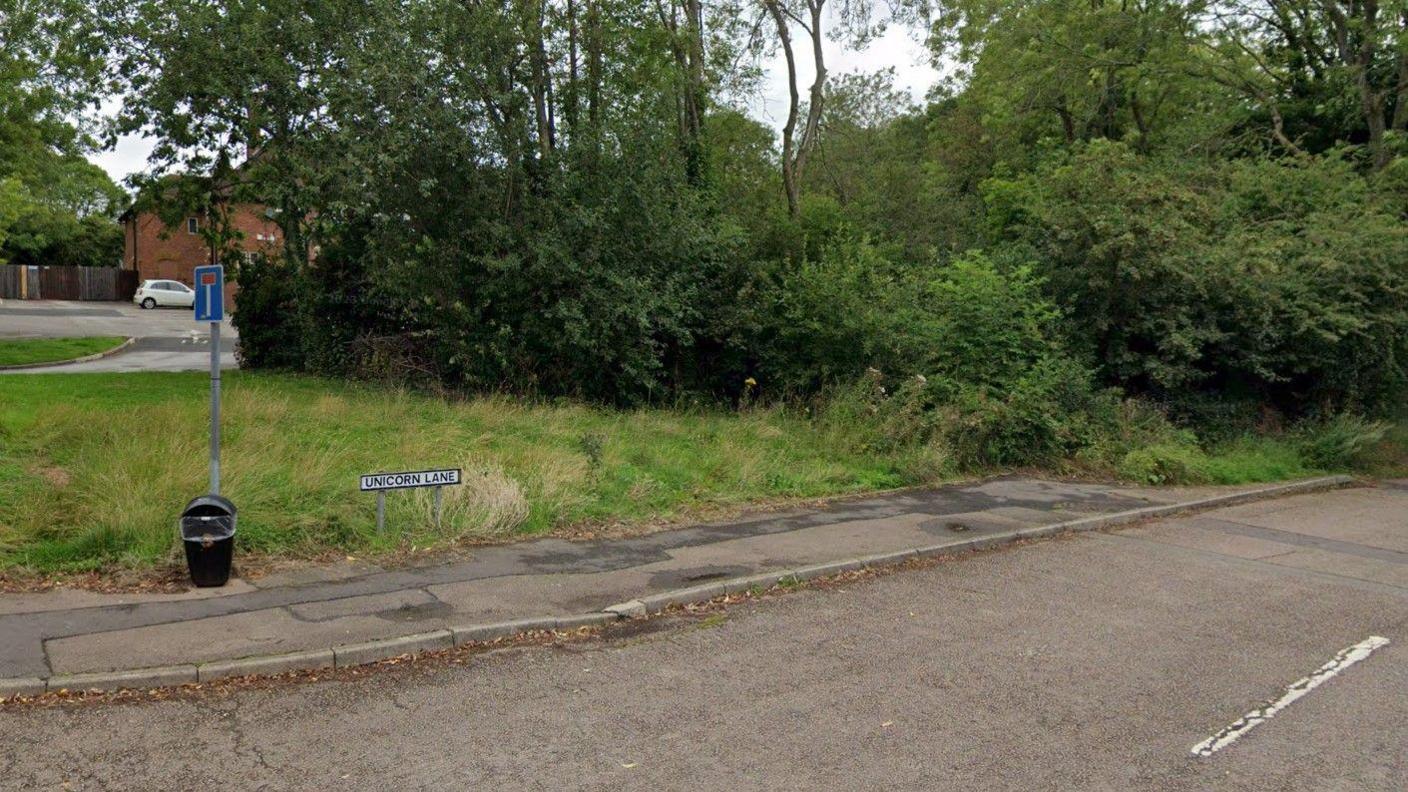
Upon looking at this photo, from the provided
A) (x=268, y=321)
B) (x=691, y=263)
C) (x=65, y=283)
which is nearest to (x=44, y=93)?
(x=268, y=321)

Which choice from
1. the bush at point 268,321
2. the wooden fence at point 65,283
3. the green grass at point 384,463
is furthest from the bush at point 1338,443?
the wooden fence at point 65,283

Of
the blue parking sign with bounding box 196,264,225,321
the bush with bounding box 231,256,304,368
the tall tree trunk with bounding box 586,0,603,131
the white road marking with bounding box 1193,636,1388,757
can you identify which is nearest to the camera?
the white road marking with bounding box 1193,636,1388,757

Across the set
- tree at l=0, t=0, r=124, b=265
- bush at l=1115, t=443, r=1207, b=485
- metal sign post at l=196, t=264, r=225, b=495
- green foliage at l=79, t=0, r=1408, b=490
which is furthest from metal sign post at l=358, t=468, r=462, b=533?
tree at l=0, t=0, r=124, b=265

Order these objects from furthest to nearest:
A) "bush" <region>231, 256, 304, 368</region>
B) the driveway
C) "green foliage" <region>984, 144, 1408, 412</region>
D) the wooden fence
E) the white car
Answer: the wooden fence → the white car → the driveway → "bush" <region>231, 256, 304, 368</region> → "green foliage" <region>984, 144, 1408, 412</region>

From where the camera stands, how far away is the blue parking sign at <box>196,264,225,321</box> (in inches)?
293

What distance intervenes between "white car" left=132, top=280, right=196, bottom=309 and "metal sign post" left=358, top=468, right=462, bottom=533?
47.8 metres

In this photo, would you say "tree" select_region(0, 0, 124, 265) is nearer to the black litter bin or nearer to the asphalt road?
the black litter bin

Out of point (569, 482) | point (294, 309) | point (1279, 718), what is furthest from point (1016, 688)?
point (294, 309)

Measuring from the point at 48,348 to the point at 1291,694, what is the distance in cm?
2754

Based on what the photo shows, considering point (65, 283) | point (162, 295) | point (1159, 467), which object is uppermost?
point (65, 283)

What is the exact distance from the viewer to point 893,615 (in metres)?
7.54

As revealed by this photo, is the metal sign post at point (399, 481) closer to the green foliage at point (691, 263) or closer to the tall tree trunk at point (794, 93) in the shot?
the green foliage at point (691, 263)

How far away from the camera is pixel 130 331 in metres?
34.2

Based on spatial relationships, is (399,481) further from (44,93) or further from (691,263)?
(44,93)
